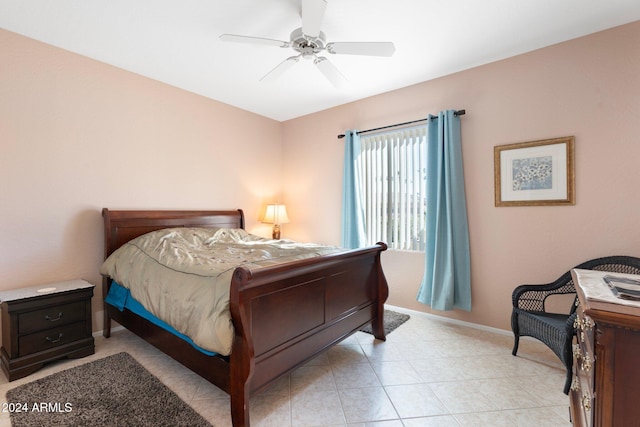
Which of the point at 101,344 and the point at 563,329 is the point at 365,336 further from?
the point at 101,344

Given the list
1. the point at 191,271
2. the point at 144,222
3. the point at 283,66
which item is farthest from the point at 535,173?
the point at 144,222

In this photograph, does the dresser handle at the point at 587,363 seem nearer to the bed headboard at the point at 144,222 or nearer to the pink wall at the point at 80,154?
the bed headboard at the point at 144,222

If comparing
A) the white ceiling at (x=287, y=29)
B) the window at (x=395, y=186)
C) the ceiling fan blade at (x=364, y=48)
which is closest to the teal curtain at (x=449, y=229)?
the window at (x=395, y=186)

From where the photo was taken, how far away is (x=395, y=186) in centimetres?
356

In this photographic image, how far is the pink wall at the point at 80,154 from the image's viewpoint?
7.65 feet

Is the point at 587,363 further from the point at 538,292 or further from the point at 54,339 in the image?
→ the point at 54,339

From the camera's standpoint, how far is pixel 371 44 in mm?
2033

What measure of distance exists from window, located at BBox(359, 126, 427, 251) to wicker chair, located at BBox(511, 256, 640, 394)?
1.12 m

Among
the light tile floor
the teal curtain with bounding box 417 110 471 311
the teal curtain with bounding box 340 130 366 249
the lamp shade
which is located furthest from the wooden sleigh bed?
the lamp shade

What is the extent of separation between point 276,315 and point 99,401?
127 centimetres

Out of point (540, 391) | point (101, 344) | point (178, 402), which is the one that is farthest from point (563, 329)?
point (101, 344)

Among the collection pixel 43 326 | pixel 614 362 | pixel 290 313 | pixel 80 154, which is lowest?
pixel 43 326

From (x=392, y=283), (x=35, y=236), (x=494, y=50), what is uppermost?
(x=494, y=50)

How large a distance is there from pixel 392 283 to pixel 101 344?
122 inches
